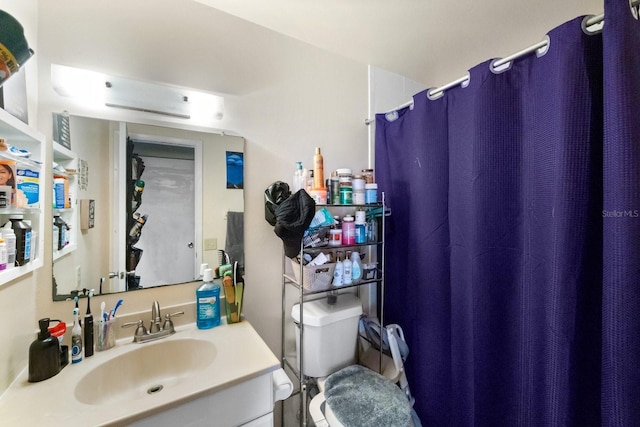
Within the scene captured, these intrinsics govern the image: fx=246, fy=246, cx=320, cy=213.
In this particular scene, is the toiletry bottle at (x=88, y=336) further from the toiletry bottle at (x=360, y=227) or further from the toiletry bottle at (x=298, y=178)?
the toiletry bottle at (x=360, y=227)

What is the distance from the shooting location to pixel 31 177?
0.78 m

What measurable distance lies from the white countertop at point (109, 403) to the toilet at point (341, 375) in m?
0.36

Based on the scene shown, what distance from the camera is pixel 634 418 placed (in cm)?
65

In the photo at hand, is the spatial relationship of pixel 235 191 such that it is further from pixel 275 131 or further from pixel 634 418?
pixel 634 418

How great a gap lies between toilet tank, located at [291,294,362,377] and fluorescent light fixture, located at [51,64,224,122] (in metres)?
1.06

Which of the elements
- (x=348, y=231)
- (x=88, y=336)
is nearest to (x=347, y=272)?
(x=348, y=231)

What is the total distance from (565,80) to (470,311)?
90 centimetres

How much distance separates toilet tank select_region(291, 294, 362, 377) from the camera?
47.5 inches

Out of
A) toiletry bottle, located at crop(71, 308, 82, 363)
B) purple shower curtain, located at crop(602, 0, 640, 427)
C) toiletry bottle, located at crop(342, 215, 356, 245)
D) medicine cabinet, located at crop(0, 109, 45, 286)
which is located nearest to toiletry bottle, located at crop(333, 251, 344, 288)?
toiletry bottle, located at crop(342, 215, 356, 245)

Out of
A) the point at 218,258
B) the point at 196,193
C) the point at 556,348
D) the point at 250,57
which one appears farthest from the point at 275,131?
the point at 556,348

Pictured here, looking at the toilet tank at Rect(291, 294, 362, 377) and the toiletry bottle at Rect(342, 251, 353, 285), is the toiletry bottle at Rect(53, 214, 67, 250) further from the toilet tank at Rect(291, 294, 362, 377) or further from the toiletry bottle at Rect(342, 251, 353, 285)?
the toiletry bottle at Rect(342, 251, 353, 285)

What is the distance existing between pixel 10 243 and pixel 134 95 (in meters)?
0.65

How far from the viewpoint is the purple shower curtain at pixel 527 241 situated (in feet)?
2.19

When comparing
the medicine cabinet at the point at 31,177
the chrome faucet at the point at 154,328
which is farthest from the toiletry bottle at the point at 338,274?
the medicine cabinet at the point at 31,177
